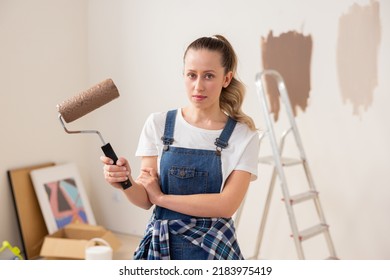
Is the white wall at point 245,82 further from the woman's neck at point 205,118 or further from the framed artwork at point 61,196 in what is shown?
the woman's neck at point 205,118

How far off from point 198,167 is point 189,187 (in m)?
0.05

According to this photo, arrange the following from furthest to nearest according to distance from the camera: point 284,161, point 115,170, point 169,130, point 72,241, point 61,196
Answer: point 61,196 → point 72,241 → point 284,161 → point 169,130 → point 115,170

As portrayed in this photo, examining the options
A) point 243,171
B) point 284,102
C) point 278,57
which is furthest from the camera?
point 278,57

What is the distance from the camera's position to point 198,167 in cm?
132

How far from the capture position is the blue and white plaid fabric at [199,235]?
4.27 ft

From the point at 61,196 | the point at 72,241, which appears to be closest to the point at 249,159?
the point at 72,241

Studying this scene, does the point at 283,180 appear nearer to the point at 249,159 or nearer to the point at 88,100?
the point at 249,159

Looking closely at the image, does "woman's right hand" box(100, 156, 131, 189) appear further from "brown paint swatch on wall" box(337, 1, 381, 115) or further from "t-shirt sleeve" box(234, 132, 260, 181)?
"brown paint swatch on wall" box(337, 1, 381, 115)

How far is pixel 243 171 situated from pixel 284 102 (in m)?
1.27

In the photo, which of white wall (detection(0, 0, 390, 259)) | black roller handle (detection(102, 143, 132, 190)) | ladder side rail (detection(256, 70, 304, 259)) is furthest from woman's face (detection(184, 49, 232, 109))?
white wall (detection(0, 0, 390, 259))
